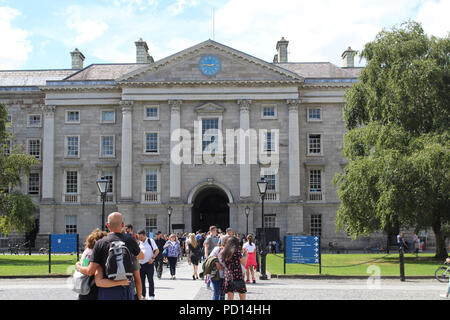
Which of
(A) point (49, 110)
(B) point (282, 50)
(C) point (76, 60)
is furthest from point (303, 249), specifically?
(C) point (76, 60)

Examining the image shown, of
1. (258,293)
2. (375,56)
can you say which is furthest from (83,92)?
(258,293)

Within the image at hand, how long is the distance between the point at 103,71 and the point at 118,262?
5185 centimetres

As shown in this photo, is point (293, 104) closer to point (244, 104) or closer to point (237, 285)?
point (244, 104)

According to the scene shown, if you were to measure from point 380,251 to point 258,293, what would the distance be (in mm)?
31752

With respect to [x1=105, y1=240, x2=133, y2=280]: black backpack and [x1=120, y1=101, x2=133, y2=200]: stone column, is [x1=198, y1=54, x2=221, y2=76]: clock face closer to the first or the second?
[x1=120, y1=101, x2=133, y2=200]: stone column

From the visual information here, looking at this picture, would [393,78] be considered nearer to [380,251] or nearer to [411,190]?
[411,190]

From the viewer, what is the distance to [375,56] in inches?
1348

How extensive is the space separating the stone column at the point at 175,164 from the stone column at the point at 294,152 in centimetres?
965

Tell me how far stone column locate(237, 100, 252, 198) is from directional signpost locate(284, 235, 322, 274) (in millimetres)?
25194

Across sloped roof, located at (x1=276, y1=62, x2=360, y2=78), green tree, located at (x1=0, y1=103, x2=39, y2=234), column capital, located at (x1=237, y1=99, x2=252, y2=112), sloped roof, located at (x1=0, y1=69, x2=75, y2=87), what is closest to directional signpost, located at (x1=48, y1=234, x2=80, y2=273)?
green tree, located at (x1=0, y1=103, x2=39, y2=234)

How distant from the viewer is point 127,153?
4981cm

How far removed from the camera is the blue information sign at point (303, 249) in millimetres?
23734

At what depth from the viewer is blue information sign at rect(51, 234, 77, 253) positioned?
83.7ft

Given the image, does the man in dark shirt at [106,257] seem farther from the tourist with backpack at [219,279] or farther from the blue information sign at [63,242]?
the blue information sign at [63,242]
